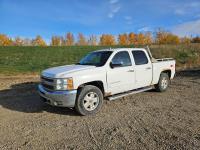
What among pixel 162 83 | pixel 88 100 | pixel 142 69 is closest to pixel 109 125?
pixel 88 100

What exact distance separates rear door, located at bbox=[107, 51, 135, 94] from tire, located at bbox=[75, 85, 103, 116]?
21.1 inches

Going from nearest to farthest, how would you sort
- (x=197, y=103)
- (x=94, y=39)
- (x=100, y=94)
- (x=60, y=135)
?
(x=60, y=135) → (x=100, y=94) → (x=197, y=103) → (x=94, y=39)

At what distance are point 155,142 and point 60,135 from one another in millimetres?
2031

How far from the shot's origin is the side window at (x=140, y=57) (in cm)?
740

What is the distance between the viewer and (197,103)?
6906mm

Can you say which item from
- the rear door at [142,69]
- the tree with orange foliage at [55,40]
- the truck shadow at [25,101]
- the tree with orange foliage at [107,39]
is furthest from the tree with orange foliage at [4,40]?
the rear door at [142,69]

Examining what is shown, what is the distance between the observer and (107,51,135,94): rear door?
6.44 m

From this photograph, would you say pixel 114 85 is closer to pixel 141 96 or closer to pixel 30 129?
pixel 141 96

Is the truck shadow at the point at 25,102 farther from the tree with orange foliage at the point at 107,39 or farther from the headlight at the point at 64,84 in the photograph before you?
the tree with orange foliage at the point at 107,39

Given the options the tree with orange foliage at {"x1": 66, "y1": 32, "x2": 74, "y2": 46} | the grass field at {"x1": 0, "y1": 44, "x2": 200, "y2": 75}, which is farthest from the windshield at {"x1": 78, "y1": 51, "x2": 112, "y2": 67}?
the tree with orange foliage at {"x1": 66, "y1": 32, "x2": 74, "y2": 46}

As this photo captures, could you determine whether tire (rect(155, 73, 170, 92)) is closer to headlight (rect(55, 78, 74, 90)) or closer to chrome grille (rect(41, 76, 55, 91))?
headlight (rect(55, 78, 74, 90))

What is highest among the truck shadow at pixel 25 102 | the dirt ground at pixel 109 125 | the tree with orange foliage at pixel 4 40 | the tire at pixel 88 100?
the tree with orange foliage at pixel 4 40

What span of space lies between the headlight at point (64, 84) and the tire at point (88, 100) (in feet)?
1.16

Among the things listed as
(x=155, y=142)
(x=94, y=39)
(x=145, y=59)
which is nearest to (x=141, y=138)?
(x=155, y=142)
